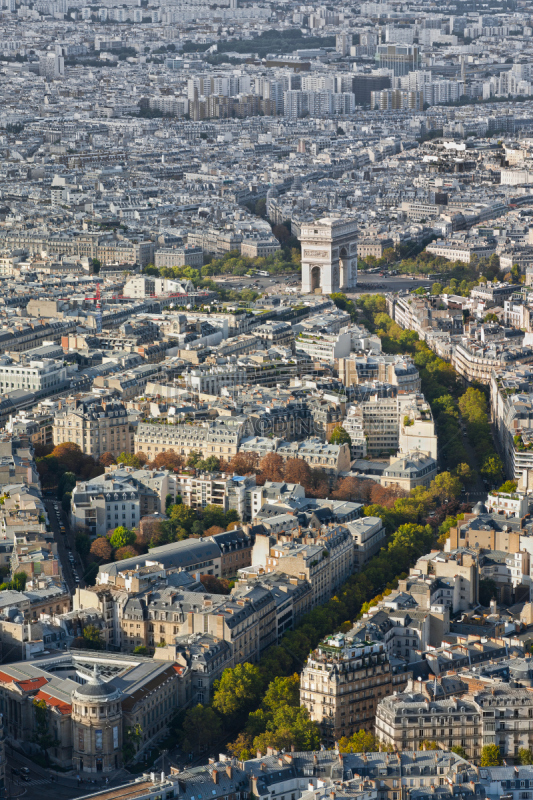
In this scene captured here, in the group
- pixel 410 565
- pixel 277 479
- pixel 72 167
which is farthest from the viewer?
pixel 72 167

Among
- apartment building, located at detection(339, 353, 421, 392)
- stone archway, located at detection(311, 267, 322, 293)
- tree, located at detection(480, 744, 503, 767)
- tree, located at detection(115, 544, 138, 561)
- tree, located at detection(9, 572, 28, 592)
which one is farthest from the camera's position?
stone archway, located at detection(311, 267, 322, 293)

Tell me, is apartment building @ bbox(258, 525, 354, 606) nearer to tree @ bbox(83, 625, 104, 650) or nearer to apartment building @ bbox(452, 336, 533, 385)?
tree @ bbox(83, 625, 104, 650)

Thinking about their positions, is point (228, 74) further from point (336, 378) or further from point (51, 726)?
point (51, 726)

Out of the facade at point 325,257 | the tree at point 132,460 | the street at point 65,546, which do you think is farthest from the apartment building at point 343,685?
the facade at point 325,257

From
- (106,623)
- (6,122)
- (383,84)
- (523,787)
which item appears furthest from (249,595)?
(383,84)

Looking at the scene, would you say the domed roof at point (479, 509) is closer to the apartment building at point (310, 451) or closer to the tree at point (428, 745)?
the apartment building at point (310, 451)

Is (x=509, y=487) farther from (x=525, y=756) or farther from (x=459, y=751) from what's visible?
(x=459, y=751)

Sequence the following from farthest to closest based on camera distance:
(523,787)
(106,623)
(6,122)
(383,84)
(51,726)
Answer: (383,84)
(6,122)
(106,623)
(51,726)
(523,787)

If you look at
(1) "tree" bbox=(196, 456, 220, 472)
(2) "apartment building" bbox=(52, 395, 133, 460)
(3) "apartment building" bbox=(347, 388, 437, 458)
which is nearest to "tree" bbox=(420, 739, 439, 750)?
(1) "tree" bbox=(196, 456, 220, 472)
